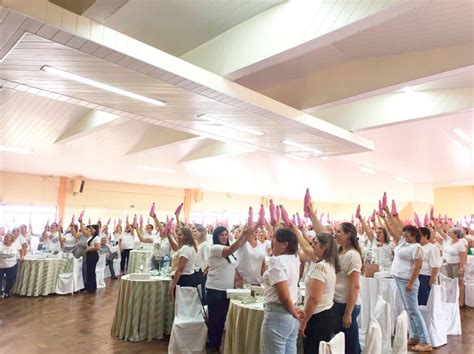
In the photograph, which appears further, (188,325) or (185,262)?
(185,262)

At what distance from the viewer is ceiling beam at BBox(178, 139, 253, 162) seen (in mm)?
8656

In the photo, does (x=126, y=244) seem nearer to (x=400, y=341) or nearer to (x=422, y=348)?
(x=422, y=348)

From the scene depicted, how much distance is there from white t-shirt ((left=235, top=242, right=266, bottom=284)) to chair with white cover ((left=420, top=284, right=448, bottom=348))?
205 centimetres

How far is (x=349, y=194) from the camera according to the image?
1552 cm

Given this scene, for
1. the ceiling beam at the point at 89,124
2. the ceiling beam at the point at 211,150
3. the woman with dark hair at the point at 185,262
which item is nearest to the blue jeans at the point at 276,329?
the woman with dark hair at the point at 185,262

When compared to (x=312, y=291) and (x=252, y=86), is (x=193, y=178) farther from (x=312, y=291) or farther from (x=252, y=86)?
(x=312, y=291)

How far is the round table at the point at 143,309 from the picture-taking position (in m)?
3.95

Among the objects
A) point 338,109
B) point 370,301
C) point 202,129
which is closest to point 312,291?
point 370,301

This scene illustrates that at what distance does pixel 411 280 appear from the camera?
3822mm

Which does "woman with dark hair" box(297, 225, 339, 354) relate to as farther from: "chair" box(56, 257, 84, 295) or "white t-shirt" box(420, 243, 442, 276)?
"chair" box(56, 257, 84, 295)

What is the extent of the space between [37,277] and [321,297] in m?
5.55

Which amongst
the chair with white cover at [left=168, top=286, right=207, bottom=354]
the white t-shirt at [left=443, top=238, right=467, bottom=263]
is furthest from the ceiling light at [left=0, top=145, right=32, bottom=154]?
the white t-shirt at [left=443, top=238, right=467, bottom=263]

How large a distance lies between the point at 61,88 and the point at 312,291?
3164 mm

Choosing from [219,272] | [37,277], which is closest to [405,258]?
[219,272]
